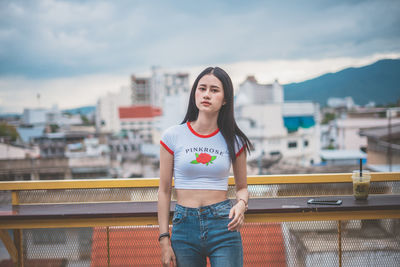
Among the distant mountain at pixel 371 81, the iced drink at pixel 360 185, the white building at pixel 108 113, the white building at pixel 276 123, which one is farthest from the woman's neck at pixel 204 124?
the white building at pixel 108 113

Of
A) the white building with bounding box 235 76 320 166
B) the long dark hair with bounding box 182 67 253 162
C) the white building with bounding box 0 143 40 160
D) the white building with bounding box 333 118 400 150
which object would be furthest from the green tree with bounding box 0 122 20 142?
the long dark hair with bounding box 182 67 253 162

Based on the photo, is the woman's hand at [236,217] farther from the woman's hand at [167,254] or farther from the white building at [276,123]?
the white building at [276,123]

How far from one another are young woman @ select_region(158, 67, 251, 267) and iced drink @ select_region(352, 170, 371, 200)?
88cm

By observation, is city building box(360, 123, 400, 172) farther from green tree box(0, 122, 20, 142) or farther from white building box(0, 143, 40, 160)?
green tree box(0, 122, 20, 142)

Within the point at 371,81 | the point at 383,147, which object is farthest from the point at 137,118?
the point at 383,147

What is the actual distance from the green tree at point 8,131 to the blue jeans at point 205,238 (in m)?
45.3

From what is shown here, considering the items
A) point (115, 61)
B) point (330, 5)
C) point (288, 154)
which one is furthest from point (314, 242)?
point (115, 61)

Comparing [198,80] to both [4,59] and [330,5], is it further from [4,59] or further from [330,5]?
[4,59]

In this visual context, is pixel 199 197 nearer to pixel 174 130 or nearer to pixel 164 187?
pixel 164 187

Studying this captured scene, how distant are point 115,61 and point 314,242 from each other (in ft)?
250

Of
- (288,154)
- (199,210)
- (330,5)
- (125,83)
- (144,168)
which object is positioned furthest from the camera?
(125,83)

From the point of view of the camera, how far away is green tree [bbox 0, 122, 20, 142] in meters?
41.0

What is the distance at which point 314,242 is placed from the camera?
77.6 inches

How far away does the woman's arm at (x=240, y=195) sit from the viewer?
1379 mm
